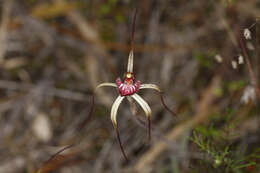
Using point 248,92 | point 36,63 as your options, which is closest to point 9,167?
point 36,63

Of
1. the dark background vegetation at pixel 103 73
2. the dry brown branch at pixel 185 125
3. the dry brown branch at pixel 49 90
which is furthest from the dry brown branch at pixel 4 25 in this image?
the dry brown branch at pixel 185 125

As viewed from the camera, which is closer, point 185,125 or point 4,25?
point 185,125

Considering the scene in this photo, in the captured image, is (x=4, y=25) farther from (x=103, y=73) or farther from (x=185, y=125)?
(x=185, y=125)

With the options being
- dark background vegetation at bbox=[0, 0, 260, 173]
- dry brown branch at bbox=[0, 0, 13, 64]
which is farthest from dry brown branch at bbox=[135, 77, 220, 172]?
dry brown branch at bbox=[0, 0, 13, 64]

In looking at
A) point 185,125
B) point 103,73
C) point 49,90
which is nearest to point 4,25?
point 49,90

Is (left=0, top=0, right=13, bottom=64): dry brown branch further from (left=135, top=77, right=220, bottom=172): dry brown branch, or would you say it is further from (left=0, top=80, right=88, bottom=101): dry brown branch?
(left=135, top=77, right=220, bottom=172): dry brown branch

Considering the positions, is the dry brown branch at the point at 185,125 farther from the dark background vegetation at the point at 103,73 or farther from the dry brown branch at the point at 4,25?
the dry brown branch at the point at 4,25

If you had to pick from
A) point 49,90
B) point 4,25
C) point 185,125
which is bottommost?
point 185,125
